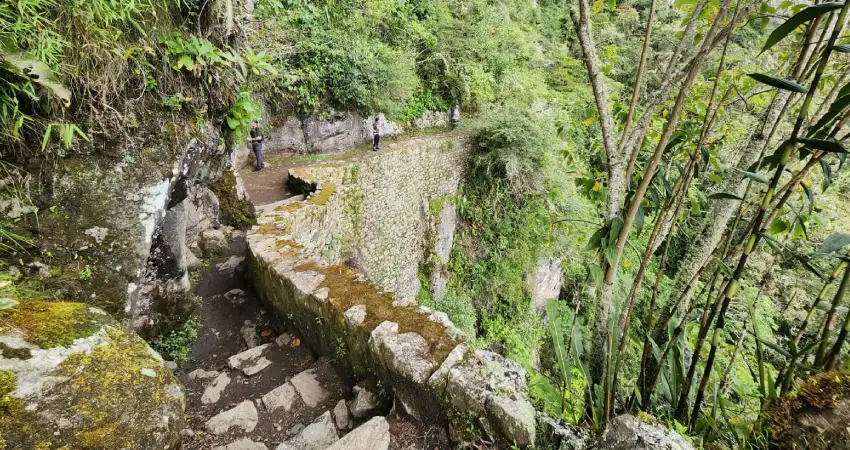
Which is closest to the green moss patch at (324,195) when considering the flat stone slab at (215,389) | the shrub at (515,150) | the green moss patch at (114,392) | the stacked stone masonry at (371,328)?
the stacked stone masonry at (371,328)

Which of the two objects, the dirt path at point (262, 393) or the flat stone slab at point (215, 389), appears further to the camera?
the flat stone slab at point (215, 389)

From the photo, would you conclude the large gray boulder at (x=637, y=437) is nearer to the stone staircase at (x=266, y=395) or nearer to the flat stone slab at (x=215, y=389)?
the stone staircase at (x=266, y=395)

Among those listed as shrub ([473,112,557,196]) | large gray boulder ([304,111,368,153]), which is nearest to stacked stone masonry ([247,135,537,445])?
large gray boulder ([304,111,368,153])

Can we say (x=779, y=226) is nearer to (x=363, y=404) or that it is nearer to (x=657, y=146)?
(x=657, y=146)

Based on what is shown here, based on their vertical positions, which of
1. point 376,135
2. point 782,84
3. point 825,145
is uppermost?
point 782,84

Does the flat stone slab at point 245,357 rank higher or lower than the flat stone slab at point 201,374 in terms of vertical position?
higher

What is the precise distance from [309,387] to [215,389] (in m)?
0.83

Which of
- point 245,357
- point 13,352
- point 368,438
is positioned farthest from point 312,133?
point 368,438

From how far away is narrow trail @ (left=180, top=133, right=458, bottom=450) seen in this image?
86.1 inches

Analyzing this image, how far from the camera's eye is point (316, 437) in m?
2.23

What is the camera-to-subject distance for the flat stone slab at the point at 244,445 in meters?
2.26

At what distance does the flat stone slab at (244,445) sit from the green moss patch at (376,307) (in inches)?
37.0

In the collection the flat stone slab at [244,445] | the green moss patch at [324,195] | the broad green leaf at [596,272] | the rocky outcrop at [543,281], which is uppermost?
the broad green leaf at [596,272]

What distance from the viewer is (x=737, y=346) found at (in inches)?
62.0
